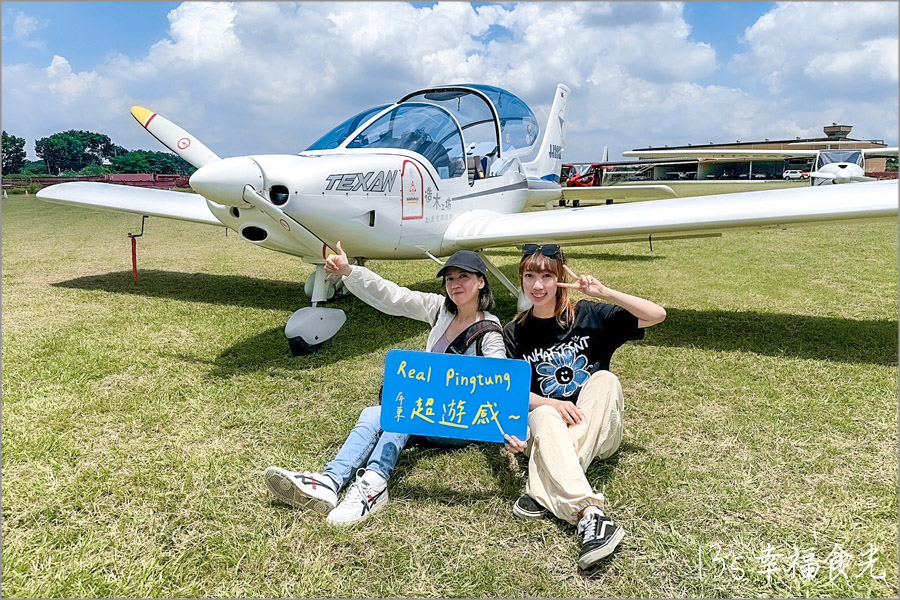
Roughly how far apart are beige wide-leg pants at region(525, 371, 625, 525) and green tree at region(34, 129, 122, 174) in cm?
10179

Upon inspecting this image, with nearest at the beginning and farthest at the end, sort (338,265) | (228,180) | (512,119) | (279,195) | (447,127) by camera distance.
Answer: (338,265)
(228,180)
(279,195)
(447,127)
(512,119)

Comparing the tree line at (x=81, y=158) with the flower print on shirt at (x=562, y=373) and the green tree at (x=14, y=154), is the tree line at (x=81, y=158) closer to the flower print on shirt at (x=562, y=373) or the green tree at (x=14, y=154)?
the green tree at (x=14, y=154)

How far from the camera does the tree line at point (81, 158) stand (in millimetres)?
82000

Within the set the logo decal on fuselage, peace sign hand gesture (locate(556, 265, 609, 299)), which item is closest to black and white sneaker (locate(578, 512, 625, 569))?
peace sign hand gesture (locate(556, 265, 609, 299))

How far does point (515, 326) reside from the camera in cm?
299

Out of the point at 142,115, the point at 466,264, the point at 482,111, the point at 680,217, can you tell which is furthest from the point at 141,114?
the point at 680,217

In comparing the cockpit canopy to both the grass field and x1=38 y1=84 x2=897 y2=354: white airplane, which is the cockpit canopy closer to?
x1=38 y1=84 x2=897 y2=354: white airplane

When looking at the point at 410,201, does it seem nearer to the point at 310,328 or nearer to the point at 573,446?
the point at 310,328

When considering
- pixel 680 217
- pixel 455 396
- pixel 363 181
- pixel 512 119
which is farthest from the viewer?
pixel 512 119

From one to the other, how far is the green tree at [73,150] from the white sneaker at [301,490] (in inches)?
3982

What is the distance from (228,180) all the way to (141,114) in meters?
2.37

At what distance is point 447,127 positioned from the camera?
231 inches

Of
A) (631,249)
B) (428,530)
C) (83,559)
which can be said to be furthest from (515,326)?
(631,249)

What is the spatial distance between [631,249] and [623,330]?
9.93 meters
